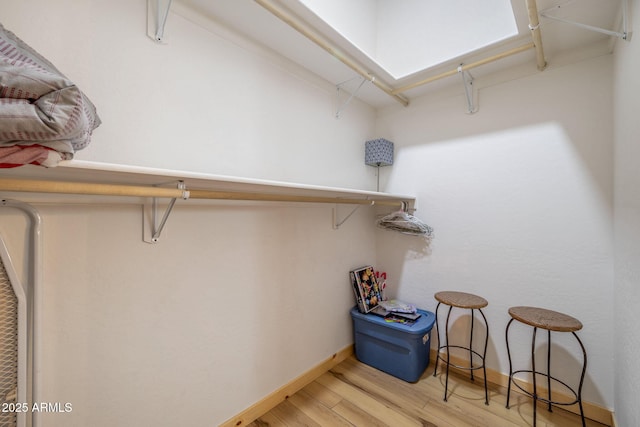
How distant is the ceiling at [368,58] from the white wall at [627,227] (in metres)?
0.17

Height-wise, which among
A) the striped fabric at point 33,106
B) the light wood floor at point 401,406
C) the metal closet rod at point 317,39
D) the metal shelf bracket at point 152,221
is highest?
the metal closet rod at point 317,39

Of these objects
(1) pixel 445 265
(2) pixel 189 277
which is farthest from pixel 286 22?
(1) pixel 445 265

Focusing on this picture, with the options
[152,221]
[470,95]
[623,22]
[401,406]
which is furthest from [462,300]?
[152,221]

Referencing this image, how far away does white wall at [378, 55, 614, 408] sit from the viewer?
1.52m

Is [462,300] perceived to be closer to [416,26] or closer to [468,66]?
[468,66]

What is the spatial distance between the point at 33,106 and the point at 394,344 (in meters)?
2.14

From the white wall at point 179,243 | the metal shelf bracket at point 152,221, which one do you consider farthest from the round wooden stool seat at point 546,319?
the metal shelf bracket at point 152,221

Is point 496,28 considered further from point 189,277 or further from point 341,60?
point 189,277

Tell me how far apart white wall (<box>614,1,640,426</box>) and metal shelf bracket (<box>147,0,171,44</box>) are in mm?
1970

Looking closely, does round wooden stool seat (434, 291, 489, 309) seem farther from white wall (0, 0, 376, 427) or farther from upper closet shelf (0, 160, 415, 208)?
upper closet shelf (0, 160, 415, 208)

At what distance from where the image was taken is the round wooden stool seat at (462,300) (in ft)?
5.49

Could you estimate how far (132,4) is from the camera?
108 centimetres

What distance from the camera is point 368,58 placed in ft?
5.54

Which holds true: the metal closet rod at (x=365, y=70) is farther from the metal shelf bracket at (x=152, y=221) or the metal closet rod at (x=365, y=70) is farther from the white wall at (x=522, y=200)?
the metal shelf bracket at (x=152, y=221)
